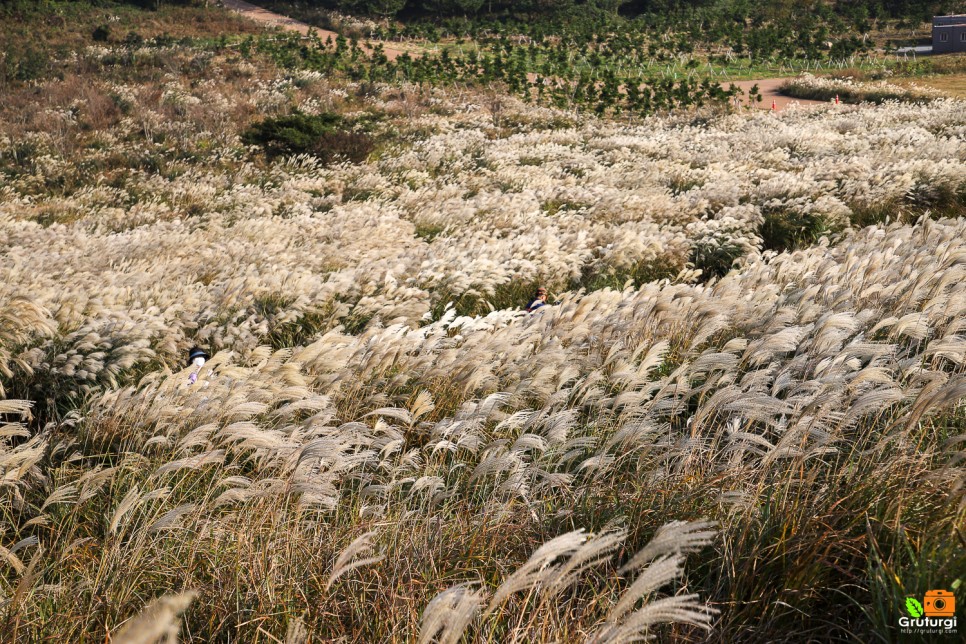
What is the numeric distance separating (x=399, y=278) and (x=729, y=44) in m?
56.9

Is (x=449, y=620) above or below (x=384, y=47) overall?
below

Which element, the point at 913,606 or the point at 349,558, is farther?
the point at 349,558

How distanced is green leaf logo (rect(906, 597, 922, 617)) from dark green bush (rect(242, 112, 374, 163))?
1920 centimetres

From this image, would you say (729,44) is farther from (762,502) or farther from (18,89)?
(762,502)

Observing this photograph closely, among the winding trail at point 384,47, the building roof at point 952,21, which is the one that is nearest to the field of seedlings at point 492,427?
the winding trail at point 384,47

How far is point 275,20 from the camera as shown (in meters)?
57.7

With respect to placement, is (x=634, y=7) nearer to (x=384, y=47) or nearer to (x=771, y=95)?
(x=384, y=47)

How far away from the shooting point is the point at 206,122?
84.5ft

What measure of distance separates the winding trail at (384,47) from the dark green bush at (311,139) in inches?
973

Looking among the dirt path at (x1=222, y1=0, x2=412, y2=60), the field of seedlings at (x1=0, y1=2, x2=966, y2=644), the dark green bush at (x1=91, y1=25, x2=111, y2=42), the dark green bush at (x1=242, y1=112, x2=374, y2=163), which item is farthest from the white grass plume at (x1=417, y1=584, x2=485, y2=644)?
the dark green bush at (x1=91, y1=25, x2=111, y2=42)

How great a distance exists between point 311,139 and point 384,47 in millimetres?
34197

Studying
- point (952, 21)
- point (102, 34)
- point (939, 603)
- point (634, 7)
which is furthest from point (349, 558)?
point (634, 7)

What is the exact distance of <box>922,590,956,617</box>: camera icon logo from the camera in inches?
73.4

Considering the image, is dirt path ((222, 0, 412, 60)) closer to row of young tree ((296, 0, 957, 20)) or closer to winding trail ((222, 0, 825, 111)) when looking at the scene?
winding trail ((222, 0, 825, 111))
